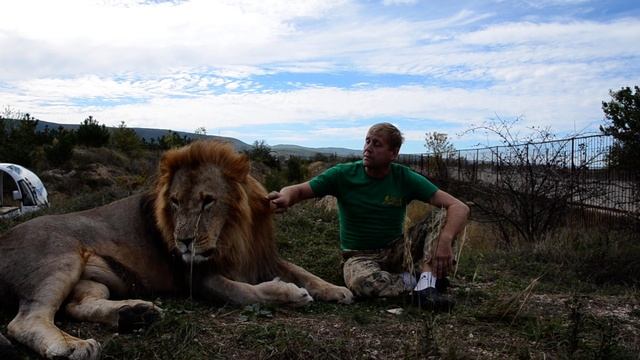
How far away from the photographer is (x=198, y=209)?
432 cm

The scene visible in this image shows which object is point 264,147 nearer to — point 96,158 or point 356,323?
point 96,158

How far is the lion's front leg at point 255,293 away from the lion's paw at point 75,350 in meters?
1.26

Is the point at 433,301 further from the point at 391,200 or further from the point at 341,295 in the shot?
the point at 391,200

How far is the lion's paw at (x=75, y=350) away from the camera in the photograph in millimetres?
3170

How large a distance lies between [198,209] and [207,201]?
0.33ft

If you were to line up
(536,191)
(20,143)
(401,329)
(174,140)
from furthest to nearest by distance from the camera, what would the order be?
1. (20,143)
2. (174,140)
3. (536,191)
4. (401,329)

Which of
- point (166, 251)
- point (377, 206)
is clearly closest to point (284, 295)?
point (166, 251)

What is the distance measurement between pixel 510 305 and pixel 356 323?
110 cm

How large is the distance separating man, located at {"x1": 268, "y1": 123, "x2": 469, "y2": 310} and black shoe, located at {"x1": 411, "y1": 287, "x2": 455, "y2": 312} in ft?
1.00

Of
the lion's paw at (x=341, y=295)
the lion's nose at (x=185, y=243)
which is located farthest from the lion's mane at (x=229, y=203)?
the lion's paw at (x=341, y=295)

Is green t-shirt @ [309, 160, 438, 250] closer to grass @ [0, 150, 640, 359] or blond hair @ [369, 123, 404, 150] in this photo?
blond hair @ [369, 123, 404, 150]

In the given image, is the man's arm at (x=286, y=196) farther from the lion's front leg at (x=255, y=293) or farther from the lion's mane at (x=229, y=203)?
the lion's front leg at (x=255, y=293)

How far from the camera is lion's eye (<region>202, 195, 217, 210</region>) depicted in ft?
14.3

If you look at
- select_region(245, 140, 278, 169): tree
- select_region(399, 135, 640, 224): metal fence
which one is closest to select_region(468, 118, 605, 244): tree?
select_region(399, 135, 640, 224): metal fence
